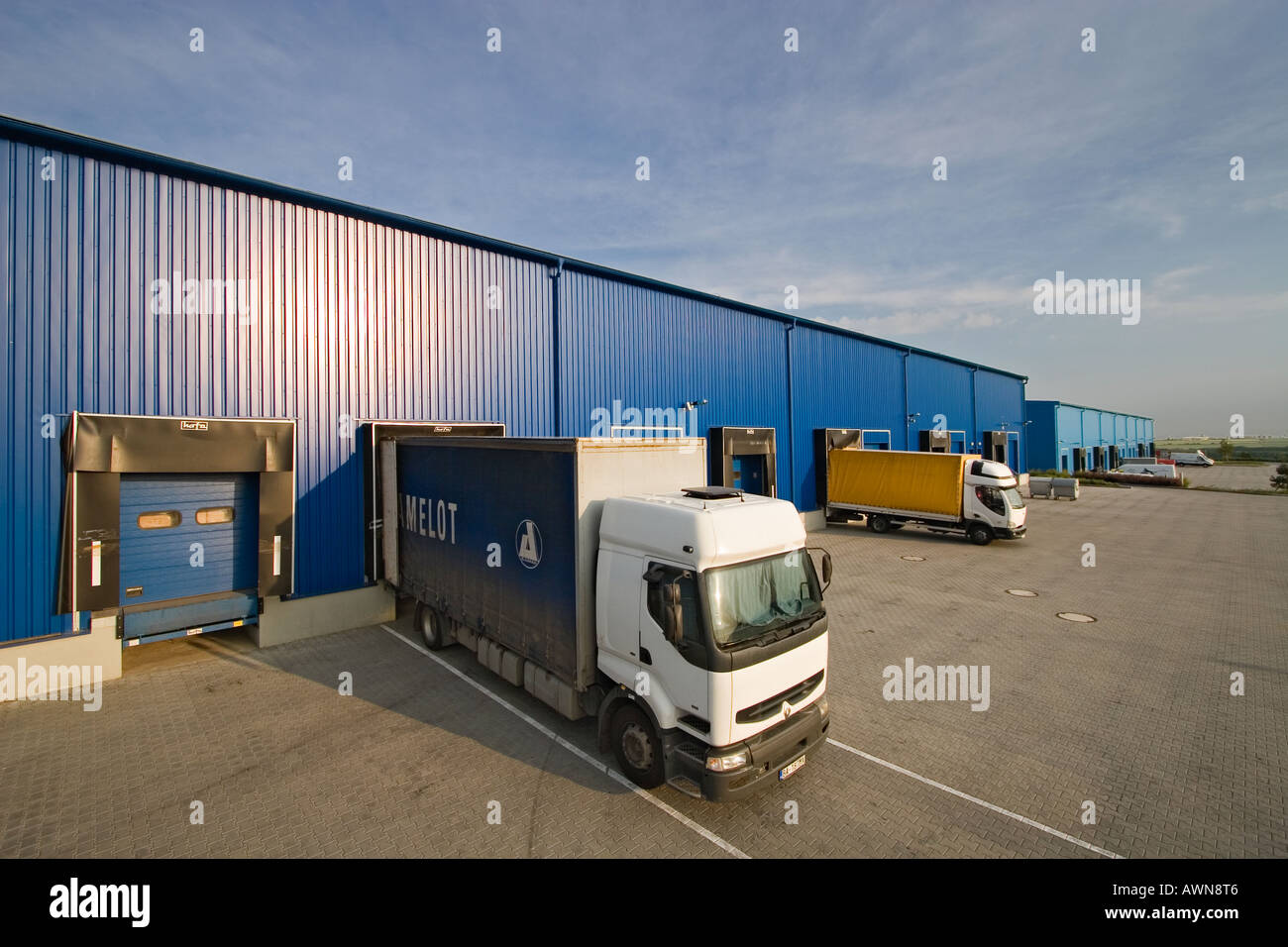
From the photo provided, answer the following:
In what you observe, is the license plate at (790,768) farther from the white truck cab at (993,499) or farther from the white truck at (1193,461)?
the white truck at (1193,461)

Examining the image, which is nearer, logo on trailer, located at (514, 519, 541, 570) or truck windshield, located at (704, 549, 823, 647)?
truck windshield, located at (704, 549, 823, 647)

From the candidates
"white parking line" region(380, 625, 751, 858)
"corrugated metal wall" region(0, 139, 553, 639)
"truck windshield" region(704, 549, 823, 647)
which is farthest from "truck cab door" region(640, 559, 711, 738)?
"corrugated metal wall" region(0, 139, 553, 639)

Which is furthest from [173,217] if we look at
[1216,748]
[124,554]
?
[1216,748]

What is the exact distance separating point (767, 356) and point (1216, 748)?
1686 centimetres

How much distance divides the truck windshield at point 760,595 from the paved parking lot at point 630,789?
180 cm

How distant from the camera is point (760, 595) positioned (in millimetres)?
5457

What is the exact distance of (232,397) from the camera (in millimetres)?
9664

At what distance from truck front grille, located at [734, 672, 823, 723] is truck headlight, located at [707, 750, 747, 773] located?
0.99ft

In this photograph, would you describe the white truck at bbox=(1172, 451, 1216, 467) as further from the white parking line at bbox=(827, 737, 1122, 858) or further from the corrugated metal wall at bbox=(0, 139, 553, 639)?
the corrugated metal wall at bbox=(0, 139, 553, 639)

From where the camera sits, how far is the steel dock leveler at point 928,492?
1894 cm

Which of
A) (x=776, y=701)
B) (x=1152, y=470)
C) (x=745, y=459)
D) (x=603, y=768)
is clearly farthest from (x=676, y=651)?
(x=1152, y=470)

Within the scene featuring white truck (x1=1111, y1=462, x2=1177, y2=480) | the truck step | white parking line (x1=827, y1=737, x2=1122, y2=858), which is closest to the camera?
white parking line (x1=827, y1=737, x2=1122, y2=858)

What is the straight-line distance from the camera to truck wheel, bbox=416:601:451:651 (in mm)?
9453

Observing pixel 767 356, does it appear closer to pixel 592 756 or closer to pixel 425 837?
pixel 592 756
